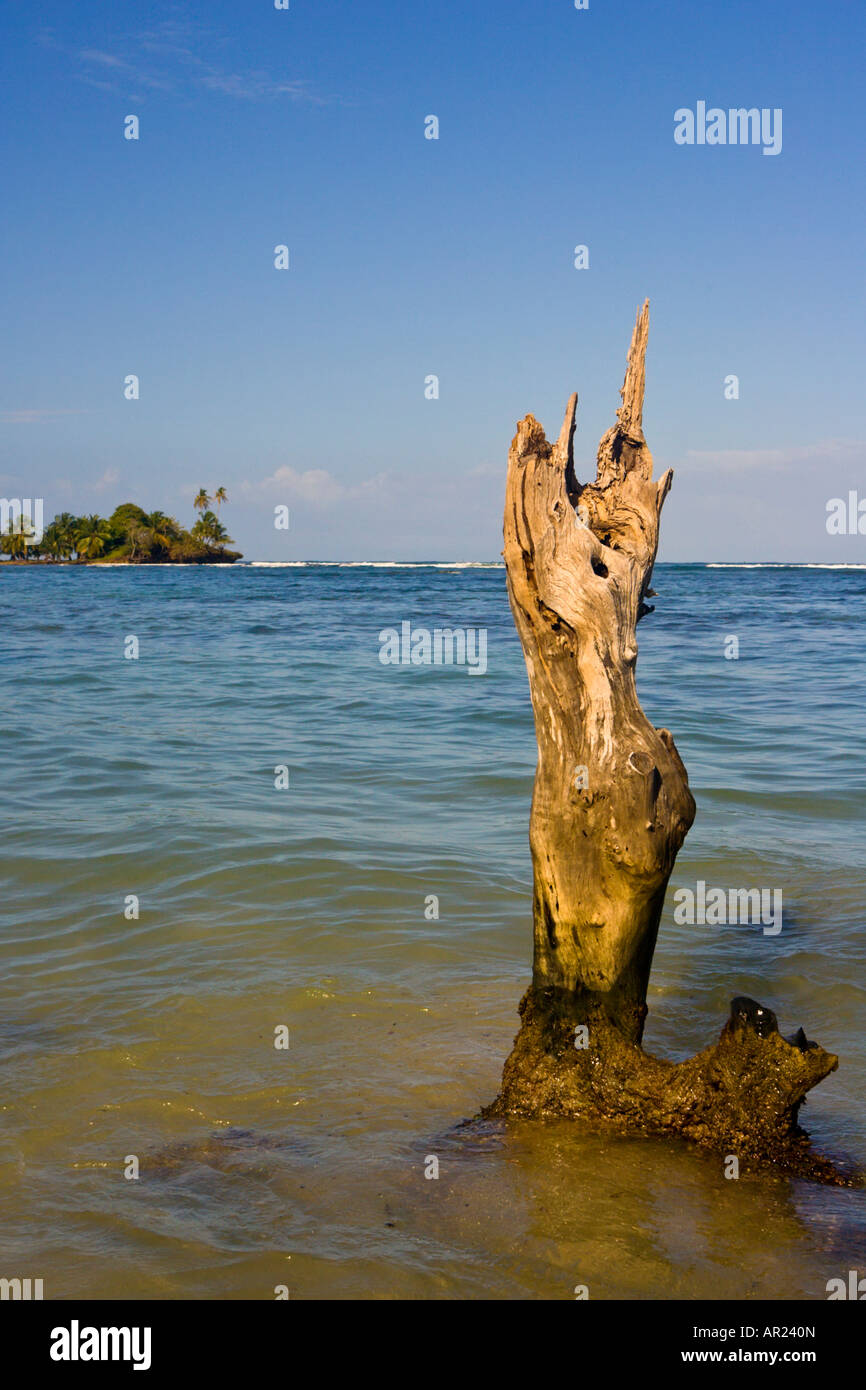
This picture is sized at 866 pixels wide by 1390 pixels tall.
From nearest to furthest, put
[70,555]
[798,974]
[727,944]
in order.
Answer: [798,974] → [727,944] → [70,555]

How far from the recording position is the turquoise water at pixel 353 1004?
3605 millimetres

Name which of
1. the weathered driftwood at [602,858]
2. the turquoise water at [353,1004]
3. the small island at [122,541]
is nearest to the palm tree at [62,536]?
the small island at [122,541]

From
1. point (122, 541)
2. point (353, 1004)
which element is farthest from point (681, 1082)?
point (122, 541)

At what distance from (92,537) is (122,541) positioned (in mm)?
Result: 2850

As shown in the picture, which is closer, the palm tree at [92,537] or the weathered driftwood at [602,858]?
the weathered driftwood at [602,858]

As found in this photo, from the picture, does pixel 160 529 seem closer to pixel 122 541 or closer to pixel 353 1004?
pixel 122 541

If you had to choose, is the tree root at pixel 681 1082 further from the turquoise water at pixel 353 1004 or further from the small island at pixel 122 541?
the small island at pixel 122 541

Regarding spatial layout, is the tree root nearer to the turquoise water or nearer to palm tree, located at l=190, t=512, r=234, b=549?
the turquoise water

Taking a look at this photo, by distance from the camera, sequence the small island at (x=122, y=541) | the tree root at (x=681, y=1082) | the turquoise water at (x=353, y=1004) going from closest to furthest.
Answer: the turquoise water at (x=353, y=1004) → the tree root at (x=681, y=1082) → the small island at (x=122, y=541)

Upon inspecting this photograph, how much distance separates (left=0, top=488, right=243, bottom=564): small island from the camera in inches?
4055

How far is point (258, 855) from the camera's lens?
8406mm

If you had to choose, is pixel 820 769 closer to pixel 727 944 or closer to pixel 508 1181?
pixel 727 944
